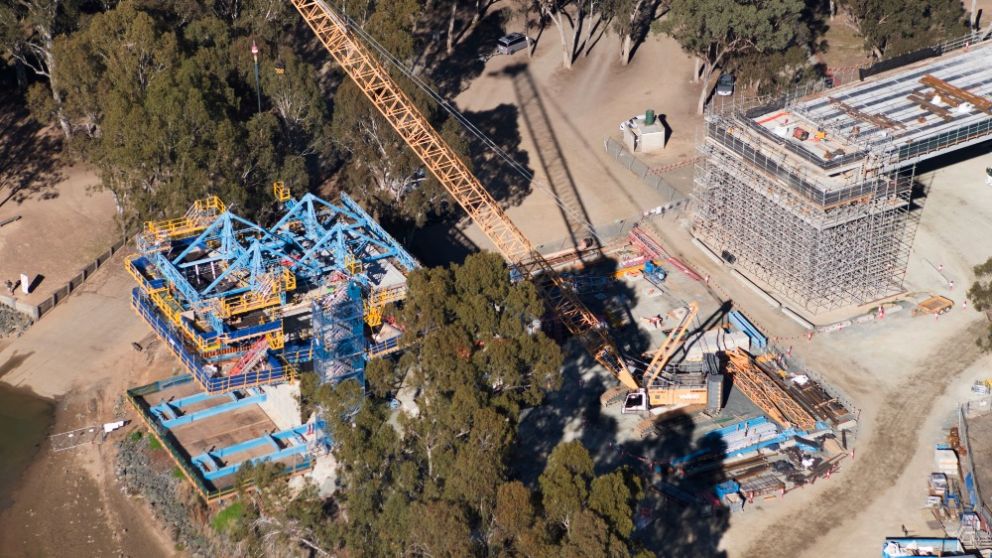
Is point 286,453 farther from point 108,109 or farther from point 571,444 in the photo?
point 108,109

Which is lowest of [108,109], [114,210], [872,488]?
[872,488]

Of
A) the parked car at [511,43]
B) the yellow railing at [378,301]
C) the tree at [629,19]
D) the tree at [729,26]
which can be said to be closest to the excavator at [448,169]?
the yellow railing at [378,301]

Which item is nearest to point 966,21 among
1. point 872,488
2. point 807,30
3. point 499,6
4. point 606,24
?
point 807,30

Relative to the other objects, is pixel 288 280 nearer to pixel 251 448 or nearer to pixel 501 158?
pixel 251 448

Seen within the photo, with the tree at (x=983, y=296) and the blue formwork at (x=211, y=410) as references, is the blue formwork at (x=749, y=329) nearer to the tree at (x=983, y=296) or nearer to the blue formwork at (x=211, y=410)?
the tree at (x=983, y=296)

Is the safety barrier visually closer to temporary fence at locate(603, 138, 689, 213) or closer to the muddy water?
the muddy water

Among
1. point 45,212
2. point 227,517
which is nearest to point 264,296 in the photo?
point 227,517
